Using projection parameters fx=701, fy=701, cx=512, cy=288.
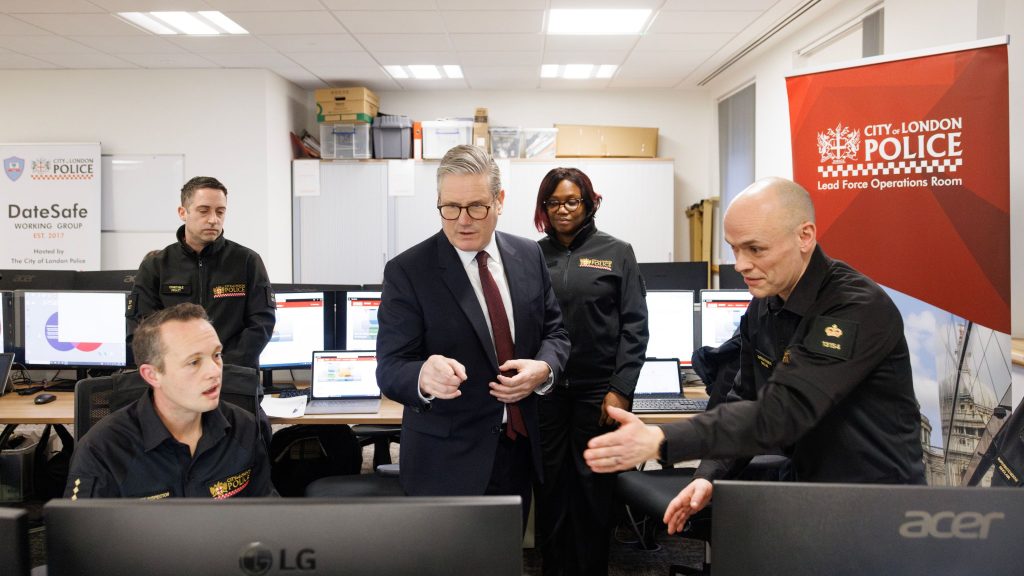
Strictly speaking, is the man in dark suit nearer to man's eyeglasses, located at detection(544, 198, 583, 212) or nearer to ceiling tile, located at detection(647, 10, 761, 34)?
man's eyeglasses, located at detection(544, 198, 583, 212)

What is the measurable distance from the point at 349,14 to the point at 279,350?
2.45 metres

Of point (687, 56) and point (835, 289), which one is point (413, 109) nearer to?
point (687, 56)

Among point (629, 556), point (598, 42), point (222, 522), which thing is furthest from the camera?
point (598, 42)

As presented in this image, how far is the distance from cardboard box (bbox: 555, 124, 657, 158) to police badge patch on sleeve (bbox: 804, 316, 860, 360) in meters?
5.62

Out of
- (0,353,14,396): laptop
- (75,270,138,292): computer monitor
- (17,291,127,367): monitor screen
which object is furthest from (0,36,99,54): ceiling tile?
(0,353,14,396): laptop

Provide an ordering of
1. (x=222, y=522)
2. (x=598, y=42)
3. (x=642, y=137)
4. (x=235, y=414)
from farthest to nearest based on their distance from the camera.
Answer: (x=642, y=137) < (x=598, y=42) < (x=235, y=414) < (x=222, y=522)

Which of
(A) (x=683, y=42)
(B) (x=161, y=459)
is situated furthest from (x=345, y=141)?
(B) (x=161, y=459)

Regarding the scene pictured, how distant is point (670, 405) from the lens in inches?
111

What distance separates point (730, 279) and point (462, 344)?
86.0 inches

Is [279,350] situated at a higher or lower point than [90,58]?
lower

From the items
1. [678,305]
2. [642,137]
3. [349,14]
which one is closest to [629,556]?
[678,305]

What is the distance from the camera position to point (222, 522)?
0.71 meters

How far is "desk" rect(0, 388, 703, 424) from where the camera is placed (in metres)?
2.71

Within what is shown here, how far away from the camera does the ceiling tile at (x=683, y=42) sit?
511cm
